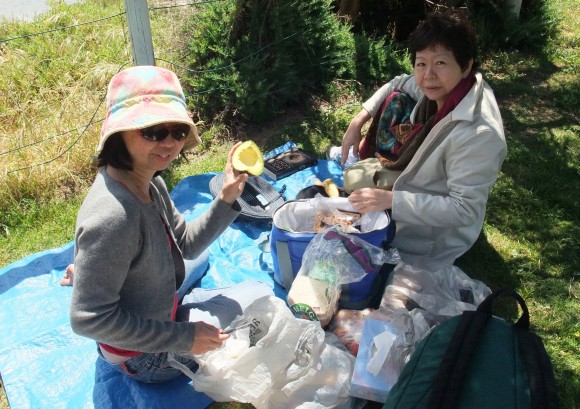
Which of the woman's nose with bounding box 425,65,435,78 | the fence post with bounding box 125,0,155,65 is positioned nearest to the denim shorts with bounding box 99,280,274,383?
the woman's nose with bounding box 425,65,435,78

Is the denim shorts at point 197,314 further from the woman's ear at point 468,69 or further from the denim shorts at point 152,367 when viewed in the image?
the woman's ear at point 468,69

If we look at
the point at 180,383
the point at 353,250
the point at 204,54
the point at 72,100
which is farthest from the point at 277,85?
the point at 180,383

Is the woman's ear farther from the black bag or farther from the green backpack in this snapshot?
the black bag

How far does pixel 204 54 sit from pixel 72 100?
1.27 m

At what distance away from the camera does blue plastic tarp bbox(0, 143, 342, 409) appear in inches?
92.5

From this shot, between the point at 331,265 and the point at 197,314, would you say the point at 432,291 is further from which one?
the point at 197,314

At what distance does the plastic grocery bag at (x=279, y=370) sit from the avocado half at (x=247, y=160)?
0.65 m

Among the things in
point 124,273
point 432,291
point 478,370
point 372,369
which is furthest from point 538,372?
point 124,273

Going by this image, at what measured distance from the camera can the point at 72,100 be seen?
4.48 meters

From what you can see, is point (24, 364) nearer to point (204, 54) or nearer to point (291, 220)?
point (291, 220)

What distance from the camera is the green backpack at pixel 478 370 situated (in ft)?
5.61

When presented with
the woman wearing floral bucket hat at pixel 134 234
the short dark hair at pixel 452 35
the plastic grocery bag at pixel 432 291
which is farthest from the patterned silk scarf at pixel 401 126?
the woman wearing floral bucket hat at pixel 134 234

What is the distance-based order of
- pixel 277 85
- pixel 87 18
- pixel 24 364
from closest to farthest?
pixel 24 364
pixel 277 85
pixel 87 18

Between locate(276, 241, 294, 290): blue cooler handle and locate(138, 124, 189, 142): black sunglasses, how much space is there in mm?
1059
